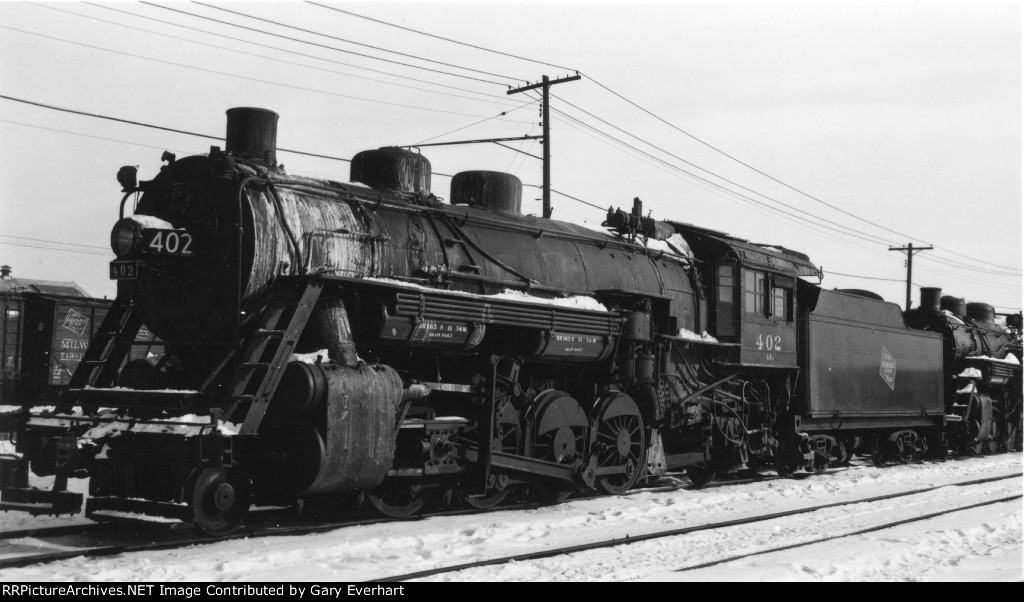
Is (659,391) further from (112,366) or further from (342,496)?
(112,366)

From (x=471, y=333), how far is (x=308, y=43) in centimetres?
560

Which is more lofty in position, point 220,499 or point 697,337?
point 697,337

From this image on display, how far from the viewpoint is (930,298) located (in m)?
21.0

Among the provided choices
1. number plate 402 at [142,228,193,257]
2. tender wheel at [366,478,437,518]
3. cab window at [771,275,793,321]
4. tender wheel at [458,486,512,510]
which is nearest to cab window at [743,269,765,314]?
cab window at [771,275,793,321]

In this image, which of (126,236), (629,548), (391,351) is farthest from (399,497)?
(126,236)

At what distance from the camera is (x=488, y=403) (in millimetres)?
9664

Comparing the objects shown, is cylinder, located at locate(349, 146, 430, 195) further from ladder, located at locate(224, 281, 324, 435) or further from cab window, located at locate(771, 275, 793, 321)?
cab window, located at locate(771, 275, 793, 321)

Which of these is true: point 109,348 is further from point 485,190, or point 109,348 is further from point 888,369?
point 888,369

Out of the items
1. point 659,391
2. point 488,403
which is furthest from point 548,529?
point 659,391

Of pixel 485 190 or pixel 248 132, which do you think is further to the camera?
pixel 485 190

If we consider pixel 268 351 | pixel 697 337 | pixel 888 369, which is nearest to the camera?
pixel 268 351

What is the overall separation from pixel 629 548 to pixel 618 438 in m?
3.45

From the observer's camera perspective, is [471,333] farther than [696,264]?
No

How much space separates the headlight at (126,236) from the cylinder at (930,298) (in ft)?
58.3
